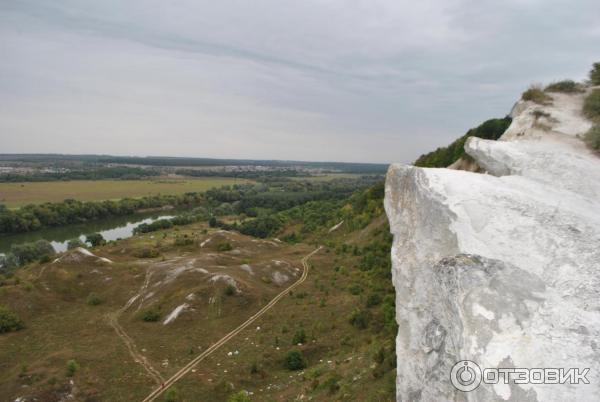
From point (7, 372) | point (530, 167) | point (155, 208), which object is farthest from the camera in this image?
point (155, 208)

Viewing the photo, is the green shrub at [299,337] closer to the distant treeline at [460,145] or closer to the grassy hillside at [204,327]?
the grassy hillside at [204,327]

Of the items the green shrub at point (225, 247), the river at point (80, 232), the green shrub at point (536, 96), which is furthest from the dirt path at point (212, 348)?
the river at point (80, 232)

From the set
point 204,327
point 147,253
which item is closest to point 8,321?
point 204,327

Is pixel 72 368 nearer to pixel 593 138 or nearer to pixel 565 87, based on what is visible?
pixel 593 138

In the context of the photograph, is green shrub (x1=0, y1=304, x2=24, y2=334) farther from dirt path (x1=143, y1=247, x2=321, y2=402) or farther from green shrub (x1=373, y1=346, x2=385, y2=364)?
green shrub (x1=373, y1=346, x2=385, y2=364)

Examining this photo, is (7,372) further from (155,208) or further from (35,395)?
(155,208)

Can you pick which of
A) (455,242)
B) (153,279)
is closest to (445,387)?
(455,242)
